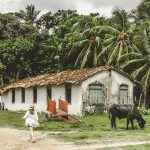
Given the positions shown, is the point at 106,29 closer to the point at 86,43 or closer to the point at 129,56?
the point at 86,43

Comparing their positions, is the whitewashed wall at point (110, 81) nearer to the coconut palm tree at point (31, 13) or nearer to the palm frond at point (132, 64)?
the palm frond at point (132, 64)

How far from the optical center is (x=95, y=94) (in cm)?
2970

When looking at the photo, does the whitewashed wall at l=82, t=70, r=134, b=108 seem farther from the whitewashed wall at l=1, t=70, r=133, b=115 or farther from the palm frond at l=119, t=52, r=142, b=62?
the palm frond at l=119, t=52, r=142, b=62

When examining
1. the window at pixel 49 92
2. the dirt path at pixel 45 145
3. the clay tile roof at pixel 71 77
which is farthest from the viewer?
the window at pixel 49 92

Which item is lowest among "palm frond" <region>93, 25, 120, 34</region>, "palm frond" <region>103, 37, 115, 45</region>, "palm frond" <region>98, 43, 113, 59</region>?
"palm frond" <region>98, 43, 113, 59</region>

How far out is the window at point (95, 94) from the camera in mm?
29484

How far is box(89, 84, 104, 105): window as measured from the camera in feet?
96.7

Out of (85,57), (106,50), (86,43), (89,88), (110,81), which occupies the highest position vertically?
(86,43)

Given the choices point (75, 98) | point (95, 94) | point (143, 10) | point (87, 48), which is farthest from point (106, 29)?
point (75, 98)

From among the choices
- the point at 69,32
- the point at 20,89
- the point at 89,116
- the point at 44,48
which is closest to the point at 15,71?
the point at 44,48

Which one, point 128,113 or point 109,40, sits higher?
point 109,40

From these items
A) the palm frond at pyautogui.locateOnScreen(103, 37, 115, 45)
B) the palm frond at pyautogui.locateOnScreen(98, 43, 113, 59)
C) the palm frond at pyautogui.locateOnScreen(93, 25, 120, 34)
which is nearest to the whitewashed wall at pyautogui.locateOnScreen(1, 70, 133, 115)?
the palm frond at pyautogui.locateOnScreen(98, 43, 113, 59)

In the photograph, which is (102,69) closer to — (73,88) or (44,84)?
(73,88)

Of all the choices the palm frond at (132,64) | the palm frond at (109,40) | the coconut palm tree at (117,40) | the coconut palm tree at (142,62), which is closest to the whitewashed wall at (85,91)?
the coconut palm tree at (142,62)
